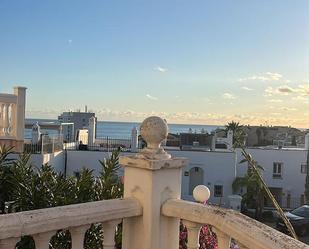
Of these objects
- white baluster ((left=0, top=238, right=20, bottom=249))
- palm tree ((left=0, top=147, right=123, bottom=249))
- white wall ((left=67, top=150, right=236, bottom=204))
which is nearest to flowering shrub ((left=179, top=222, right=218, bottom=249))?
palm tree ((left=0, top=147, right=123, bottom=249))

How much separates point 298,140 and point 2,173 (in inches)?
1760

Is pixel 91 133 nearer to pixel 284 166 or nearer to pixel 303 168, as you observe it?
pixel 284 166

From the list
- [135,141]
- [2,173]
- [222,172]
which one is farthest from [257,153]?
[2,173]

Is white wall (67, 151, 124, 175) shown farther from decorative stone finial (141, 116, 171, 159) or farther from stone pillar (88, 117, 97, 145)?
decorative stone finial (141, 116, 171, 159)

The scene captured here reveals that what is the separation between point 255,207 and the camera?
29406 millimetres

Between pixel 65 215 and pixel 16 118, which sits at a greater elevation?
pixel 16 118

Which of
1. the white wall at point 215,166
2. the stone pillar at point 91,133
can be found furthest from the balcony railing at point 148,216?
the stone pillar at point 91,133

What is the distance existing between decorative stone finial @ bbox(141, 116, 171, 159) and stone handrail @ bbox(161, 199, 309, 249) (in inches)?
11.6

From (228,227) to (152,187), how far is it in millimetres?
525

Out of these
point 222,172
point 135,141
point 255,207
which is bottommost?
point 255,207

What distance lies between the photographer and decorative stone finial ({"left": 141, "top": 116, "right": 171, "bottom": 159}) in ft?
8.12

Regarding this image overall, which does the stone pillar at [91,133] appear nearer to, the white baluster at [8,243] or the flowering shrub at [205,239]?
the flowering shrub at [205,239]

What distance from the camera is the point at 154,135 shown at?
248 centimetres

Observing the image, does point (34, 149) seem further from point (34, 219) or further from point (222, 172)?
point (34, 219)
